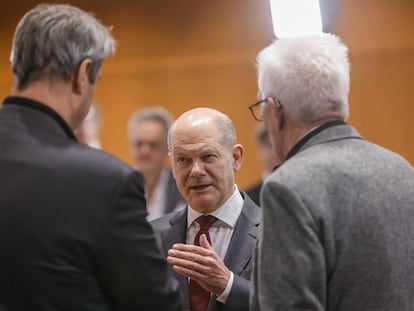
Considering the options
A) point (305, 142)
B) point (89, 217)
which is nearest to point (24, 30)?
point (89, 217)

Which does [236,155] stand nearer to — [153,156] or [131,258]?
[131,258]

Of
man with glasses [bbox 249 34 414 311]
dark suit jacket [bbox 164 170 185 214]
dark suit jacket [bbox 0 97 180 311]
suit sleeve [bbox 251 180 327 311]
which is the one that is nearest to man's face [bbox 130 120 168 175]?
dark suit jacket [bbox 164 170 185 214]

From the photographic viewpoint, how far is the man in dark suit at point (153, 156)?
4.45m

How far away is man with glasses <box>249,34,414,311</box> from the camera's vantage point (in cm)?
172

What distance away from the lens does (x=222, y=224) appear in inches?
96.3

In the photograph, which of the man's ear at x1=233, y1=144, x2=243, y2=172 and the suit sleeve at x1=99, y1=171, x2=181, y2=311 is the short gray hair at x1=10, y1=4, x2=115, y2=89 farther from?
the man's ear at x1=233, y1=144, x2=243, y2=172

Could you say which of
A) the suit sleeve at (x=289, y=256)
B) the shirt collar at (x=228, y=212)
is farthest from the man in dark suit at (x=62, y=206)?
the shirt collar at (x=228, y=212)

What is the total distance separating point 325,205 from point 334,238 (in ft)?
0.25

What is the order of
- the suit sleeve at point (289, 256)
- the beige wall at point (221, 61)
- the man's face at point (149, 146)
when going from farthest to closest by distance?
the beige wall at point (221, 61) → the man's face at point (149, 146) → the suit sleeve at point (289, 256)

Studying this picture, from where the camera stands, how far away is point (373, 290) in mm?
1763

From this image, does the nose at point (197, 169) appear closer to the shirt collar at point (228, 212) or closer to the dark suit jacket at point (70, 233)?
the shirt collar at point (228, 212)

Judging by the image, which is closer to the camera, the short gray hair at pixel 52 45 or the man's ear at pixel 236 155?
the short gray hair at pixel 52 45

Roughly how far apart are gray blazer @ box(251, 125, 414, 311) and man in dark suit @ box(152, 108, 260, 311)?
53 centimetres

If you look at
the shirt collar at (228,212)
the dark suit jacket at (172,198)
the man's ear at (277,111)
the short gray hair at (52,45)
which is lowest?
the dark suit jacket at (172,198)
